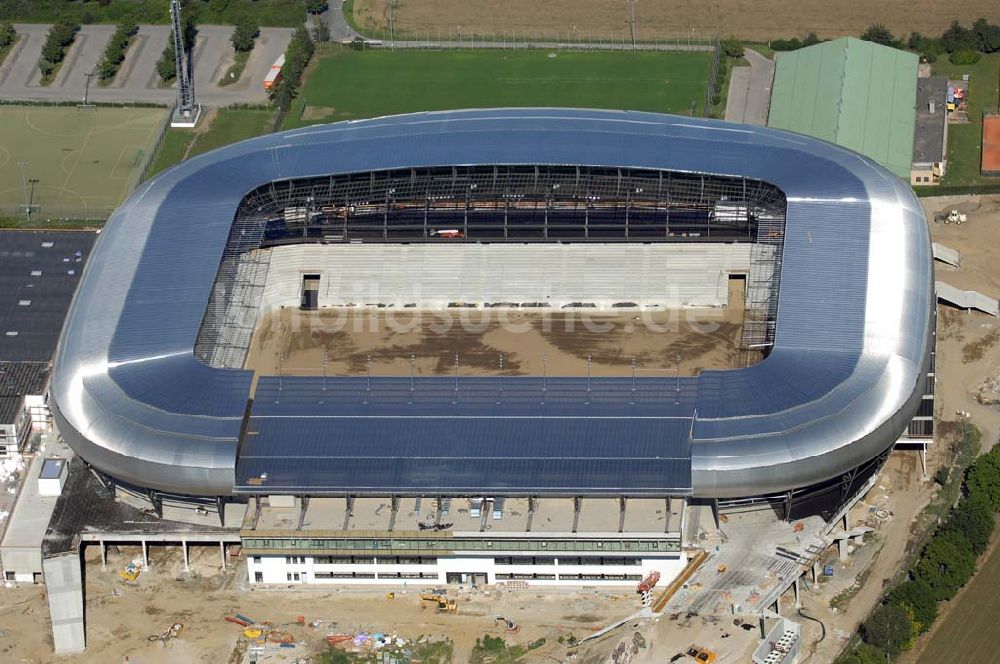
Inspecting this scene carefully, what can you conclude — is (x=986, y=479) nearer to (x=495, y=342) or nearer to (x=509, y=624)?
(x=509, y=624)

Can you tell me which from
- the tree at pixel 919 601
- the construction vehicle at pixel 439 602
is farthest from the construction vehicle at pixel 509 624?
the tree at pixel 919 601

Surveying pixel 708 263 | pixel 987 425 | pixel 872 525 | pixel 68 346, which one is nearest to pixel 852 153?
pixel 708 263

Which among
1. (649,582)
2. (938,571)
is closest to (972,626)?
(938,571)

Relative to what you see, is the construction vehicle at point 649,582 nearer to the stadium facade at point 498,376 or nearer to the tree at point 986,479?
the stadium facade at point 498,376

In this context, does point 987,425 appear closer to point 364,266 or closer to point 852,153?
point 852,153

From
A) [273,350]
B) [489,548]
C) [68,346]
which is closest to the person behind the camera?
[489,548]

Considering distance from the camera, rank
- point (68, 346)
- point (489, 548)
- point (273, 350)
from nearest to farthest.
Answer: point (489, 548) < point (68, 346) < point (273, 350)
